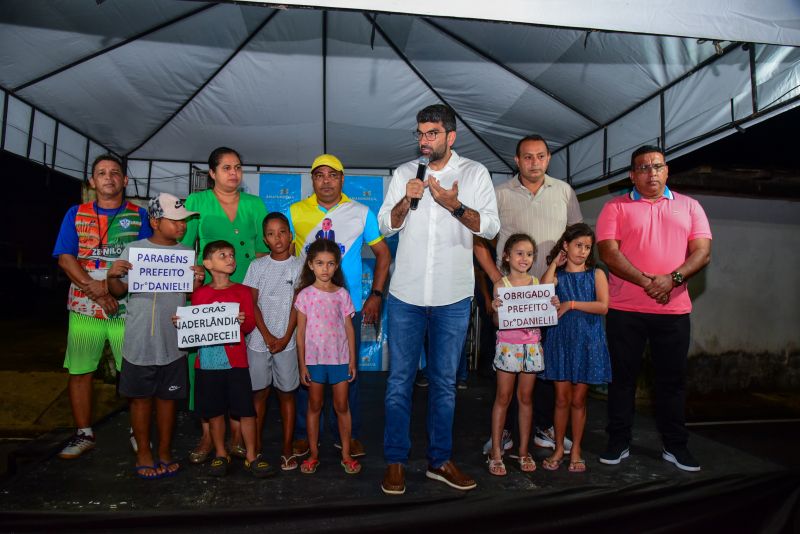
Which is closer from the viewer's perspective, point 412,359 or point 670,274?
point 412,359

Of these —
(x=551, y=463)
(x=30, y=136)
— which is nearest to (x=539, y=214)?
(x=551, y=463)

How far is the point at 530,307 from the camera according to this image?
2.62m

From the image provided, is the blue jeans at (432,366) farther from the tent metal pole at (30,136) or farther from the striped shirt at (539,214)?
the tent metal pole at (30,136)

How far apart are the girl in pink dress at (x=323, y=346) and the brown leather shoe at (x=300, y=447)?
0.14 meters

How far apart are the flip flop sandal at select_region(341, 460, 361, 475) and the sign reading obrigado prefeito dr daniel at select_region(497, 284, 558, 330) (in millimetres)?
1075

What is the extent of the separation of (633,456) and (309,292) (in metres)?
2.11

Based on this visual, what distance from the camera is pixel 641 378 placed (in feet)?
20.4

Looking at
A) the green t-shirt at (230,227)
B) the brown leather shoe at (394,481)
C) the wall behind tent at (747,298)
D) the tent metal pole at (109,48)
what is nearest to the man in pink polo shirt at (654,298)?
the brown leather shoe at (394,481)

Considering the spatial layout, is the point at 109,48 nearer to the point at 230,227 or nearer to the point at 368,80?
the point at 368,80

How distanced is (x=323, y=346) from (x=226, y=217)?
991mm

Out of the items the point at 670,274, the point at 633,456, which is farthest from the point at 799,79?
the point at 633,456

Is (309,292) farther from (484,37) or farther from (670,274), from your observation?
(484,37)

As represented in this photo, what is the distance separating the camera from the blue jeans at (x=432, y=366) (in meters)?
2.45

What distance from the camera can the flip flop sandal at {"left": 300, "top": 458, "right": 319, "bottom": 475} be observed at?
8.41ft
